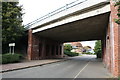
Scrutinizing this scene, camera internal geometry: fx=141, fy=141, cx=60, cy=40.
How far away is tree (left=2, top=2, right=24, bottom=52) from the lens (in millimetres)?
19141

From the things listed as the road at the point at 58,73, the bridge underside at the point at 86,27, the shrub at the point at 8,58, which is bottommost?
the road at the point at 58,73

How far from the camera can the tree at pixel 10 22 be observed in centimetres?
1914

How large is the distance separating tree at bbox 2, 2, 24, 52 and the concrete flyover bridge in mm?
2686

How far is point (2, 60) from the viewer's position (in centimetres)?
1591

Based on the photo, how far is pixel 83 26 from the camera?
1727 cm

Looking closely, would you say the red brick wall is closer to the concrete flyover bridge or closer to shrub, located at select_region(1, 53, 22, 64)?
the concrete flyover bridge

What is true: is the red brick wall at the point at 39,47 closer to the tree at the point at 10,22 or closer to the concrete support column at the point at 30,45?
the concrete support column at the point at 30,45

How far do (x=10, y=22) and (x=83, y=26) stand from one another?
10296mm

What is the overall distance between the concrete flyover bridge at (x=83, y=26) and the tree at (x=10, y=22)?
2.69m

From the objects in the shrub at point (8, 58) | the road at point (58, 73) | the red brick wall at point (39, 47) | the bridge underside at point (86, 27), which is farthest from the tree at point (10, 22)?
the road at point (58, 73)

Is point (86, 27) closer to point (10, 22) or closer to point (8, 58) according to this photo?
point (8, 58)

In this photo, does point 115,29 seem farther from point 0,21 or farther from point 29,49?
point 29,49

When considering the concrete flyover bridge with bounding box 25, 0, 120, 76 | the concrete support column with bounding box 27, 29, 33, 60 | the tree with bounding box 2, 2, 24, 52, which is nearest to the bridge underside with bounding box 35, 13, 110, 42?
the concrete flyover bridge with bounding box 25, 0, 120, 76

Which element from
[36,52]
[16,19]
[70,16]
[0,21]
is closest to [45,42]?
[36,52]
